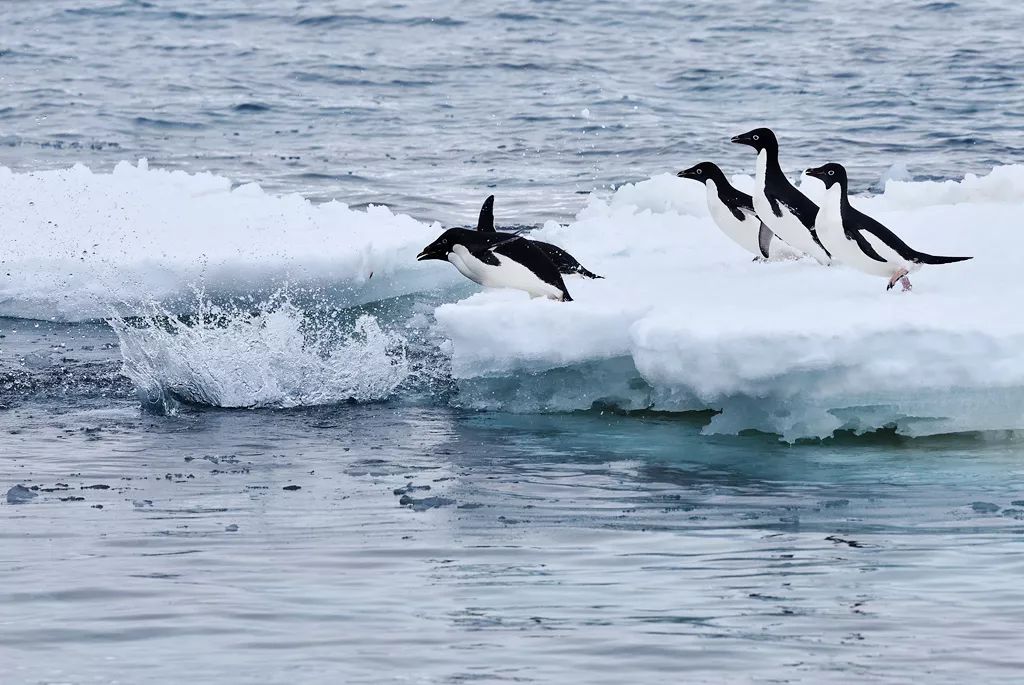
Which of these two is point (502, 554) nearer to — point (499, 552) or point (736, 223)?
point (499, 552)

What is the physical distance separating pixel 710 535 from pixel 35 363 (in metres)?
5.99

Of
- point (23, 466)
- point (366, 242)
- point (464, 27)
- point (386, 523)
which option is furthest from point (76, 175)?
point (464, 27)

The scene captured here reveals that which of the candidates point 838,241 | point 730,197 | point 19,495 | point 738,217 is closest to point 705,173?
point 730,197

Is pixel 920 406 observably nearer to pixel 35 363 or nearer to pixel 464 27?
pixel 35 363

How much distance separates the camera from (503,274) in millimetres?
10188

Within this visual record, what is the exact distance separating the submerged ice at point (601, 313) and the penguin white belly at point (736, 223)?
14cm

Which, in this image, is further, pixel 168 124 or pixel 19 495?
pixel 168 124

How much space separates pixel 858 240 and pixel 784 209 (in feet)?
3.23

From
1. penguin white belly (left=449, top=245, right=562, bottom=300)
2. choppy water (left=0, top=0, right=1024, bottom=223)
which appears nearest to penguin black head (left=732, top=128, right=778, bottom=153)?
penguin white belly (left=449, top=245, right=562, bottom=300)

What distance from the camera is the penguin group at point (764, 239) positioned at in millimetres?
9633

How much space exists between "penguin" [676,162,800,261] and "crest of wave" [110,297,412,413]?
96.4 inches

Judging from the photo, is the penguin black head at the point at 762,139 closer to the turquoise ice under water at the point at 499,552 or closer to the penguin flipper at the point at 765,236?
the penguin flipper at the point at 765,236

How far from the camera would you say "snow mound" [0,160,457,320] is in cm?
1333

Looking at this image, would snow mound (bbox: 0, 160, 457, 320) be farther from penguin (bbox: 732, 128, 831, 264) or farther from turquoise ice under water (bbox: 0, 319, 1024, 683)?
turquoise ice under water (bbox: 0, 319, 1024, 683)
